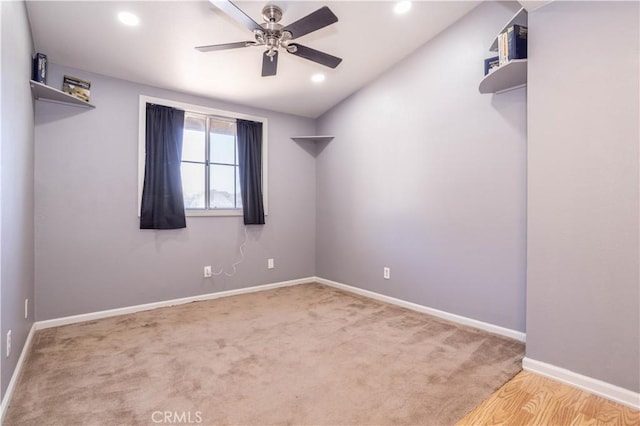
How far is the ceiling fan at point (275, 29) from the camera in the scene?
2054mm

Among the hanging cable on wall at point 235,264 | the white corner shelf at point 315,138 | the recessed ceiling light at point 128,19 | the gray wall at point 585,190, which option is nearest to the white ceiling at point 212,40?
the recessed ceiling light at point 128,19

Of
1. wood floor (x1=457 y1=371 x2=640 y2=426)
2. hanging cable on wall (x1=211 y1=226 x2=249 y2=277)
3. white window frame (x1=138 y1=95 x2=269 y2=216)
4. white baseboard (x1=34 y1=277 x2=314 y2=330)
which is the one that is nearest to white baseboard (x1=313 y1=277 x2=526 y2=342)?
wood floor (x1=457 y1=371 x2=640 y2=426)

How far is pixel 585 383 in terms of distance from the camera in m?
1.87

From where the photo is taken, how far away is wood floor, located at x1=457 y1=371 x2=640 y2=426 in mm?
1609

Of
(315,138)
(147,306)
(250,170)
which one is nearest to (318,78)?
(315,138)

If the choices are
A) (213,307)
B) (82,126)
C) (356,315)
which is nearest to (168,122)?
(82,126)

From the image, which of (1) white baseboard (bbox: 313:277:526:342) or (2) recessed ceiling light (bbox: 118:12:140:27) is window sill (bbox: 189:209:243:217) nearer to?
(1) white baseboard (bbox: 313:277:526:342)

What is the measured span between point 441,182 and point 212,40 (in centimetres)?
256

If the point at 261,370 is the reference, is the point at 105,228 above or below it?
above

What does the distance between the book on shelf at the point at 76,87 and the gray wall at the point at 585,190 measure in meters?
3.84

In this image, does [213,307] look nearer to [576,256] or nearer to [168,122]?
[168,122]

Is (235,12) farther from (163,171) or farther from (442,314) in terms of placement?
(442,314)

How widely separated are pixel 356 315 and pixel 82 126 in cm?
334

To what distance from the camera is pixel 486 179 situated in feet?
9.24
